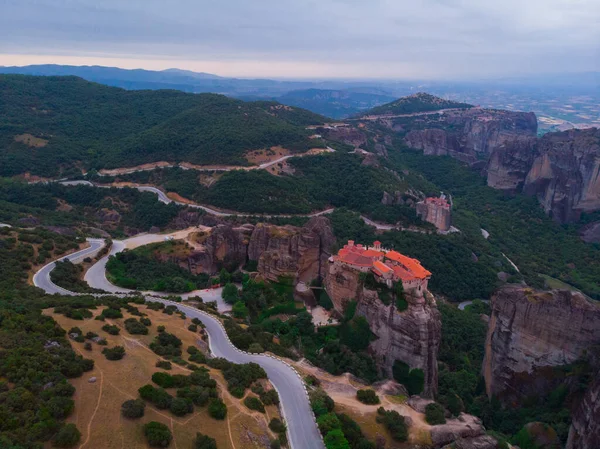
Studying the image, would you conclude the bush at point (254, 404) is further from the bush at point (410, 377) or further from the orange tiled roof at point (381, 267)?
the orange tiled roof at point (381, 267)

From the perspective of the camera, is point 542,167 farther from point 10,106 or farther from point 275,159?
point 10,106

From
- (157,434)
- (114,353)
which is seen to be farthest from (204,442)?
(114,353)

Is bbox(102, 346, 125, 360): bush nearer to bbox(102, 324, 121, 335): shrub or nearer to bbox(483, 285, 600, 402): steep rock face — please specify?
bbox(102, 324, 121, 335): shrub

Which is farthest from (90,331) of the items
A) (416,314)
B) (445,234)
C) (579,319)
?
(445,234)

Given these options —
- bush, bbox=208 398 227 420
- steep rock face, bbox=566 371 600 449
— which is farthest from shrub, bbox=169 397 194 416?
steep rock face, bbox=566 371 600 449

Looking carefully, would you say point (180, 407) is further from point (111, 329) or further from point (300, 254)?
point (300, 254)
